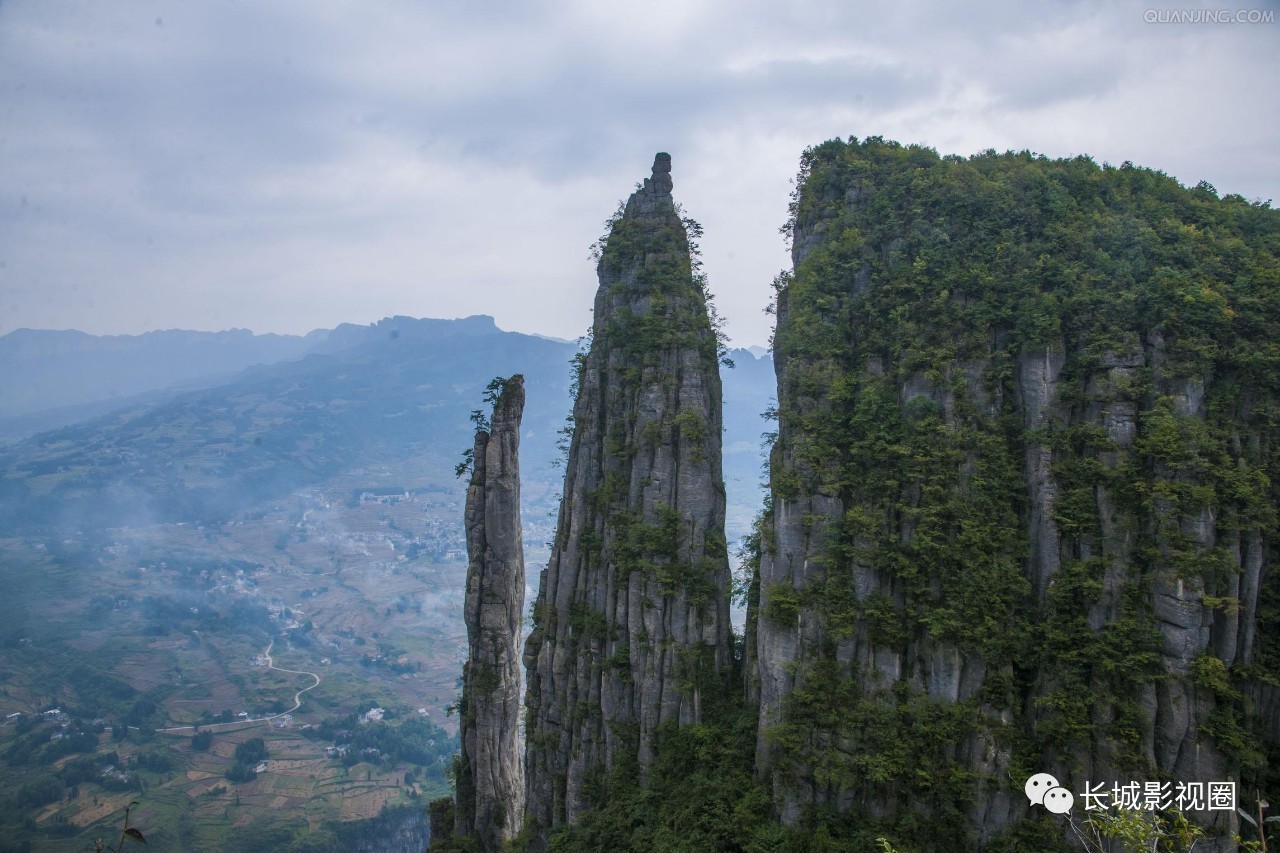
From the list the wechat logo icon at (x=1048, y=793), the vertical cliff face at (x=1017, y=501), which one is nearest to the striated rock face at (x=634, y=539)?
the vertical cliff face at (x=1017, y=501)

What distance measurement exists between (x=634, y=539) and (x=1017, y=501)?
16.6 m

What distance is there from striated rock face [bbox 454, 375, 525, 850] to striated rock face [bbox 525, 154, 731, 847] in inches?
94.0

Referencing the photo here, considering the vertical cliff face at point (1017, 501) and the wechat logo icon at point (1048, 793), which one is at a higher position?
the vertical cliff face at point (1017, 501)

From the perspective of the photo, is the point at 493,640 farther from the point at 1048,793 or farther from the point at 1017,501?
the point at 1048,793

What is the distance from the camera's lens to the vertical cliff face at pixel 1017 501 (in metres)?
25.3

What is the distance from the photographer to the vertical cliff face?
25297 mm

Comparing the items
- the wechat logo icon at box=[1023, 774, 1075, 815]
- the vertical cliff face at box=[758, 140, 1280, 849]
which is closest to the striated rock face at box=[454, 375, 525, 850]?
the vertical cliff face at box=[758, 140, 1280, 849]

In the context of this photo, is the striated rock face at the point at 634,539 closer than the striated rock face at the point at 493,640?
Yes

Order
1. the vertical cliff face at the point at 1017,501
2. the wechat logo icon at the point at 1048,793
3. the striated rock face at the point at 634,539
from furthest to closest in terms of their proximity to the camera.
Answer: the striated rock face at the point at 634,539, the vertical cliff face at the point at 1017,501, the wechat logo icon at the point at 1048,793

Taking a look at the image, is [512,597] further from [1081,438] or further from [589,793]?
[1081,438]

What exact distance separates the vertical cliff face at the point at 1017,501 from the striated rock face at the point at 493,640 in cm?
1676

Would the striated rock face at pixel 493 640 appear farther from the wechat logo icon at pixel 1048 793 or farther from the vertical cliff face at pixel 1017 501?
the wechat logo icon at pixel 1048 793

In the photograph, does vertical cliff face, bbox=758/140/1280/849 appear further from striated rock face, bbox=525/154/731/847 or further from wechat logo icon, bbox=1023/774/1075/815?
striated rock face, bbox=525/154/731/847

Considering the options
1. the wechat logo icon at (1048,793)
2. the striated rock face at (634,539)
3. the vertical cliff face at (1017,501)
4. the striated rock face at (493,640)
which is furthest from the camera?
the striated rock face at (493,640)
